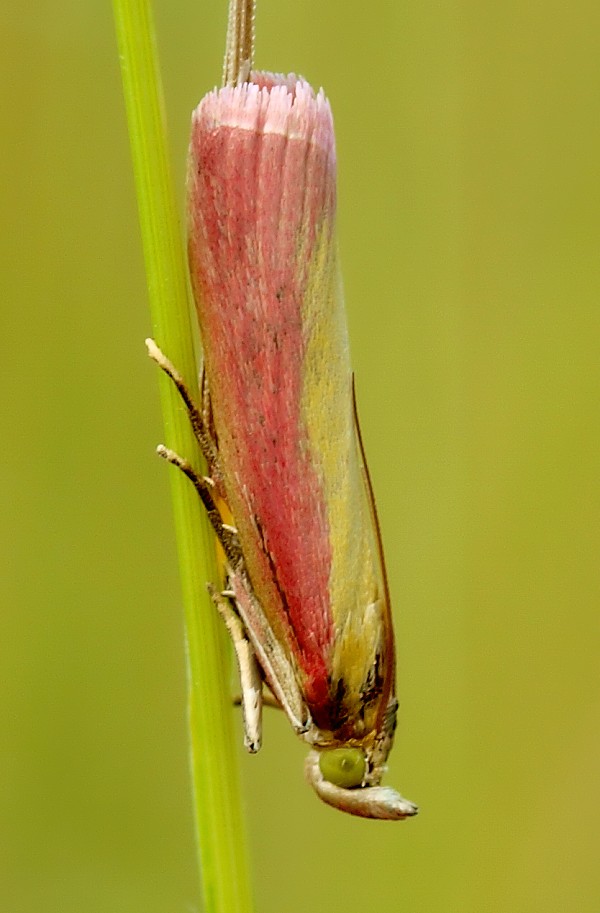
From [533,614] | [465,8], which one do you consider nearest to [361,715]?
[533,614]

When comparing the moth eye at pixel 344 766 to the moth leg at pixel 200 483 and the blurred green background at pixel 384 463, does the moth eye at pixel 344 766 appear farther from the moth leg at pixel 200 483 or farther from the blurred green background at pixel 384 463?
the blurred green background at pixel 384 463

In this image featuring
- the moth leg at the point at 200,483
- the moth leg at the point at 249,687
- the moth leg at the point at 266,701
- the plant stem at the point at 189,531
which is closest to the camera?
the plant stem at the point at 189,531

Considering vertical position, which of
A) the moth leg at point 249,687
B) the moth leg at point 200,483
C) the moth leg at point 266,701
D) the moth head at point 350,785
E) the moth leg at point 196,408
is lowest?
the moth head at point 350,785

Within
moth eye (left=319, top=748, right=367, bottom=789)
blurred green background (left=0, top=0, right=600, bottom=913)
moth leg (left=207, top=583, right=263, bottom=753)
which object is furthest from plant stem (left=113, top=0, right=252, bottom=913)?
blurred green background (left=0, top=0, right=600, bottom=913)

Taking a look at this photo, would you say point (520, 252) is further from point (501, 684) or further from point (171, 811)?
point (171, 811)

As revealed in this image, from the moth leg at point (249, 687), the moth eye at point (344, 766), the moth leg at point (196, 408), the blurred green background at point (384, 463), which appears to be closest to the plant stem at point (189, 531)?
the moth leg at point (196, 408)

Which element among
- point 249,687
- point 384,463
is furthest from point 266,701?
point 384,463

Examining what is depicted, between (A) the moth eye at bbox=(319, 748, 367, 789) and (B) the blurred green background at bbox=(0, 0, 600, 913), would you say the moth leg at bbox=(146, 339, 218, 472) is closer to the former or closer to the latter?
(A) the moth eye at bbox=(319, 748, 367, 789)
